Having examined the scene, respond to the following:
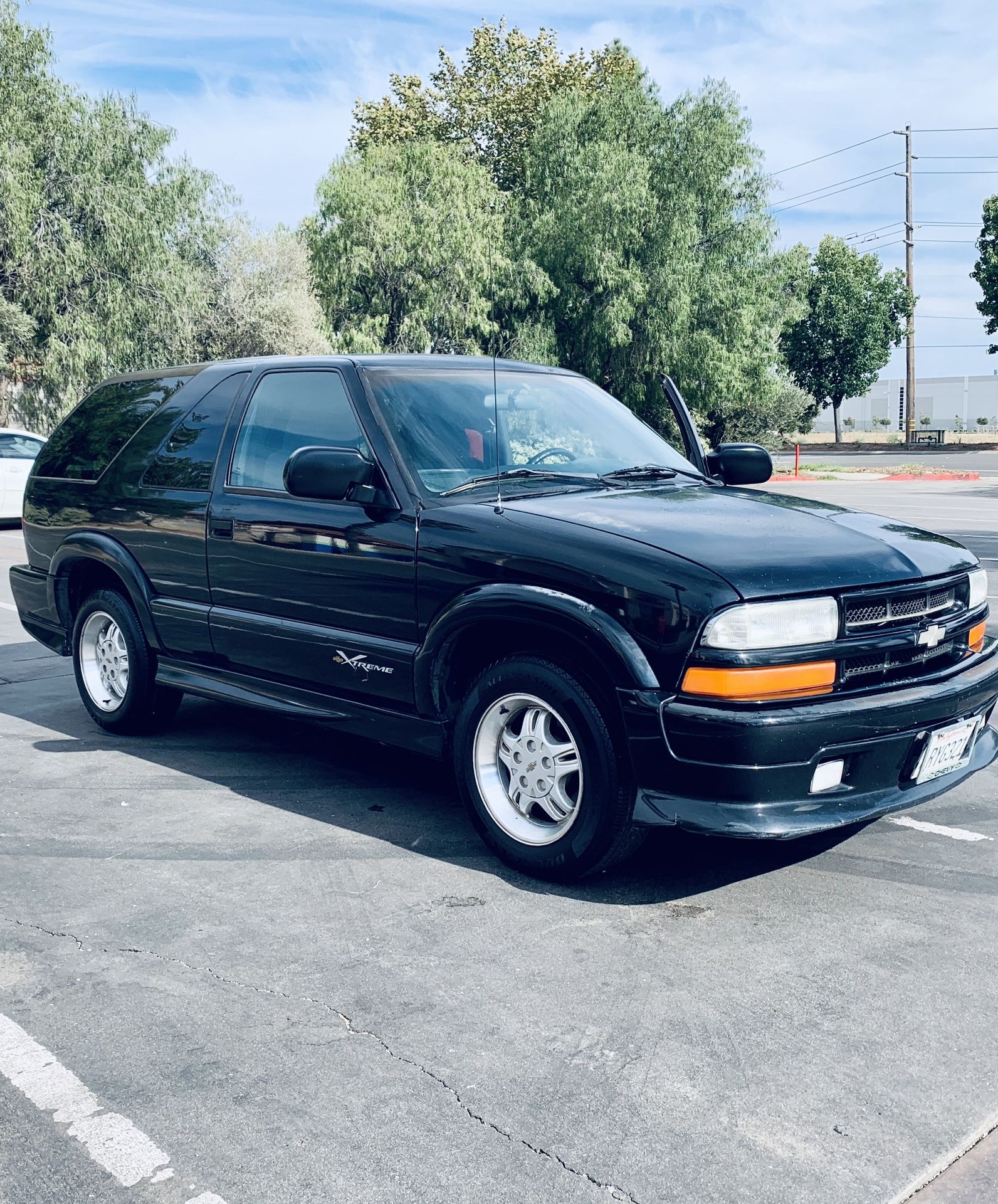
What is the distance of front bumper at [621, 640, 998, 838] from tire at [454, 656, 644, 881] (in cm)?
15

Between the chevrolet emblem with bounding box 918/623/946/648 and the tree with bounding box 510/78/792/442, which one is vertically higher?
the tree with bounding box 510/78/792/442

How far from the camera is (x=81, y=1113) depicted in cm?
281

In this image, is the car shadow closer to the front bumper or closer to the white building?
the front bumper

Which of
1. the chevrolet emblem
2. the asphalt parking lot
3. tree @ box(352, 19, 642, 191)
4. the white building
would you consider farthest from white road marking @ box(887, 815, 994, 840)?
the white building

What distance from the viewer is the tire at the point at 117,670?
6102 millimetres

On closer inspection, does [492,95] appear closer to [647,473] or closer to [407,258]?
[407,258]

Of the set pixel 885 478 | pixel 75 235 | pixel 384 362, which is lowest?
pixel 885 478

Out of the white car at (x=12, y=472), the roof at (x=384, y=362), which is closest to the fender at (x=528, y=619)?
the roof at (x=384, y=362)

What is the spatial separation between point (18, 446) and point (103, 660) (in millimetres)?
14586

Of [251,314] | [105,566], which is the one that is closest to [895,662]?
[105,566]

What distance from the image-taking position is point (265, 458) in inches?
212

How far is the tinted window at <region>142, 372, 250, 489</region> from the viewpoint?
18.5ft

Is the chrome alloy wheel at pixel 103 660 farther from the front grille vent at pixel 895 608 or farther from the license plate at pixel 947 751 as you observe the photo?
the license plate at pixel 947 751

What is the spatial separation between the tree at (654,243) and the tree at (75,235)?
13133 millimetres
